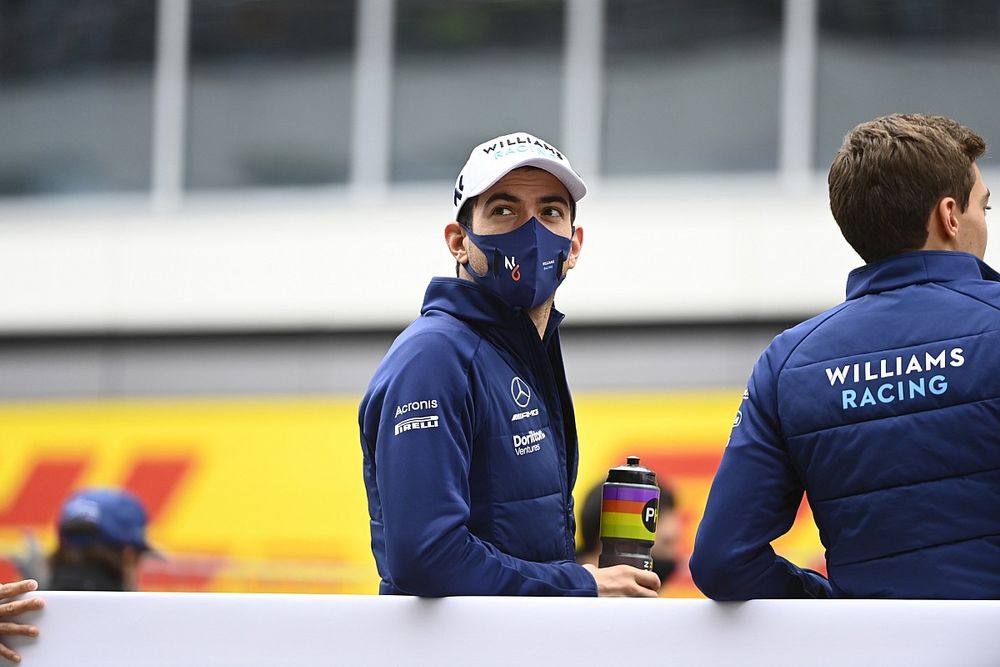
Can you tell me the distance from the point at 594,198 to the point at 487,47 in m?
Result: 1.32

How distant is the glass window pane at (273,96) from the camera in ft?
35.4

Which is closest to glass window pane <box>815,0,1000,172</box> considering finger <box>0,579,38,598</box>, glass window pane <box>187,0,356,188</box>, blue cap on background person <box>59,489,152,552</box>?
glass window pane <box>187,0,356,188</box>

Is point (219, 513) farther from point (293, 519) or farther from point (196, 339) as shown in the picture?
point (196, 339)

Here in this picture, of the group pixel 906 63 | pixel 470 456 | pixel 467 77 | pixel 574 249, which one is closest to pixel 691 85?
pixel 906 63

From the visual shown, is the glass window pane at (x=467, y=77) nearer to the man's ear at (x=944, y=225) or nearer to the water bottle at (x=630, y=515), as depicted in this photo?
the water bottle at (x=630, y=515)

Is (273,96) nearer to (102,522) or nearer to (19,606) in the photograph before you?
(102,522)

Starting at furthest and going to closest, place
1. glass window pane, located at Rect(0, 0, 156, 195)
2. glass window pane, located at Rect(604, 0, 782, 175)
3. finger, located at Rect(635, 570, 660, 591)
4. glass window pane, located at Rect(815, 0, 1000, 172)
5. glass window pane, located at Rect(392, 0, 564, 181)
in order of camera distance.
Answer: glass window pane, located at Rect(0, 0, 156, 195) → glass window pane, located at Rect(392, 0, 564, 181) → glass window pane, located at Rect(604, 0, 782, 175) → glass window pane, located at Rect(815, 0, 1000, 172) → finger, located at Rect(635, 570, 660, 591)

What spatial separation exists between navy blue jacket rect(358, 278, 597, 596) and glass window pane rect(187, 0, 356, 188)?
7.68m

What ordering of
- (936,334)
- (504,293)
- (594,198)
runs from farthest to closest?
(594,198), (504,293), (936,334)

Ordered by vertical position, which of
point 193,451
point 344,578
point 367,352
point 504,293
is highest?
point 504,293

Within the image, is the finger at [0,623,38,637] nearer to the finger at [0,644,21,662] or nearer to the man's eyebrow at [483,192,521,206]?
the finger at [0,644,21,662]

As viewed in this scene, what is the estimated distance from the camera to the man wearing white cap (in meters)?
2.86

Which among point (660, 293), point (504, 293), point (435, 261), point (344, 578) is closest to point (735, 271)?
point (660, 293)

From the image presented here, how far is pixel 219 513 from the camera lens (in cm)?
995
